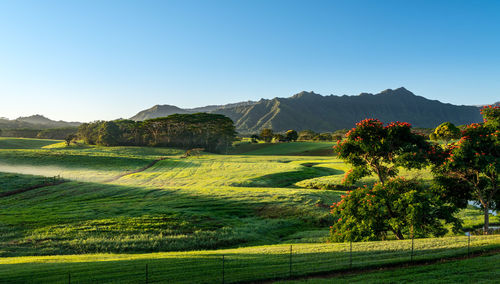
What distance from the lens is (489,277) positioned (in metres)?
13.6

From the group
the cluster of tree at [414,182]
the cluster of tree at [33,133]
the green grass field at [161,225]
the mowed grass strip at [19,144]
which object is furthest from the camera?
the cluster of tree at [33,133]

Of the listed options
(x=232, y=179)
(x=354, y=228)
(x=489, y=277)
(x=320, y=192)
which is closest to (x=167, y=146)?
(x=232, y=179)

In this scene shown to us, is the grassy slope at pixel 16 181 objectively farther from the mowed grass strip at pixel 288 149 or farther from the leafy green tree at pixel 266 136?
the leafy green tree at pixel 266 136

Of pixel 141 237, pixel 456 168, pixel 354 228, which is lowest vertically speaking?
pixel 141 237

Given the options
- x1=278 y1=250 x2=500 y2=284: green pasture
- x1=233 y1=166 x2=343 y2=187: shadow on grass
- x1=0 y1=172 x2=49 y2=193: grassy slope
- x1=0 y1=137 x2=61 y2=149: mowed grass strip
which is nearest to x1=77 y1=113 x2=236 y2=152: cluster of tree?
x1=0 y1=137 x2=61 y2=149: mowed grass strip

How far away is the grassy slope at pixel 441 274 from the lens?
1382 cm

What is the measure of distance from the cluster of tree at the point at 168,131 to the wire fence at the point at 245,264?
11015 cm

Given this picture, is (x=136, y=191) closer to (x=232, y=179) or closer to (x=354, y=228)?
(x=232, y=179)

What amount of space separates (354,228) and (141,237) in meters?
18.4

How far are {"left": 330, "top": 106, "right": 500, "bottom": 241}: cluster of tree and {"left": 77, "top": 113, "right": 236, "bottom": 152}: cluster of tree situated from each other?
4118 inches

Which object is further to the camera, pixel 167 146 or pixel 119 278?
pixel 167 146

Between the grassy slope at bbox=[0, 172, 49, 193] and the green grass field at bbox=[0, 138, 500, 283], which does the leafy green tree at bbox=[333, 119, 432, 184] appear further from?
the grassy slope at bbox=[0, 172, 49, 193]

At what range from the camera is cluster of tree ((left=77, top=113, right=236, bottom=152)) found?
12688 cm

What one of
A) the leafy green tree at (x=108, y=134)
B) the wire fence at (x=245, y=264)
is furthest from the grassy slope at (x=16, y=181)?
the leafy green tree at (x=108, y=134)
